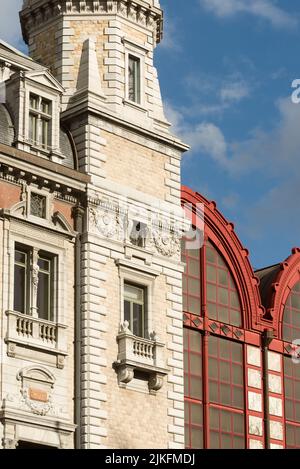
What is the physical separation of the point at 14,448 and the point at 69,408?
3208 millimetres

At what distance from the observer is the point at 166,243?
180ft

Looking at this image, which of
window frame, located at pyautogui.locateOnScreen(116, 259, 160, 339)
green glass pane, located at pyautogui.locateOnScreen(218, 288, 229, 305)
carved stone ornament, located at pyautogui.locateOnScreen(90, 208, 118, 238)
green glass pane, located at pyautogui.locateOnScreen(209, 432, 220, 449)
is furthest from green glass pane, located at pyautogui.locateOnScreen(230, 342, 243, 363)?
carved stone ornament, located at pyautogui.locateOnScreen(90, 208, 118, 238)

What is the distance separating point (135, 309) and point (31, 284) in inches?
210

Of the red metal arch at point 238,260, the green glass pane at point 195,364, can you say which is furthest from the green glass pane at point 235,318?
the green glass pane at point 195,364

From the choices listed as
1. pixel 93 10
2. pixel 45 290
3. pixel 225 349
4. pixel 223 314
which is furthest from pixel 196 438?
pixel 93 10

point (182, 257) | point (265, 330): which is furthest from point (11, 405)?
point (265, 330)

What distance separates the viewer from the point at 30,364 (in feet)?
159

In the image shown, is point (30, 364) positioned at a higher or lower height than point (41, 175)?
lower

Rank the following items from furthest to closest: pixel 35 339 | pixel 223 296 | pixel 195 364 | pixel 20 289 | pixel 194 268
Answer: pixel 223 296 < pixel 194 268 < pixel 195 364 < pixel 20 289 < pixel 35 339

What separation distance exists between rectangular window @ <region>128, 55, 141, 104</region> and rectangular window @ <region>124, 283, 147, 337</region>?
8092 mm

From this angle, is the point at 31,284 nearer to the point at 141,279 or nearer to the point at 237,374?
the point at 141,279

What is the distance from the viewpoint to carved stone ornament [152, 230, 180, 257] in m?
54.6

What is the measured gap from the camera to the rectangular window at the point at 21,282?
49.5m
